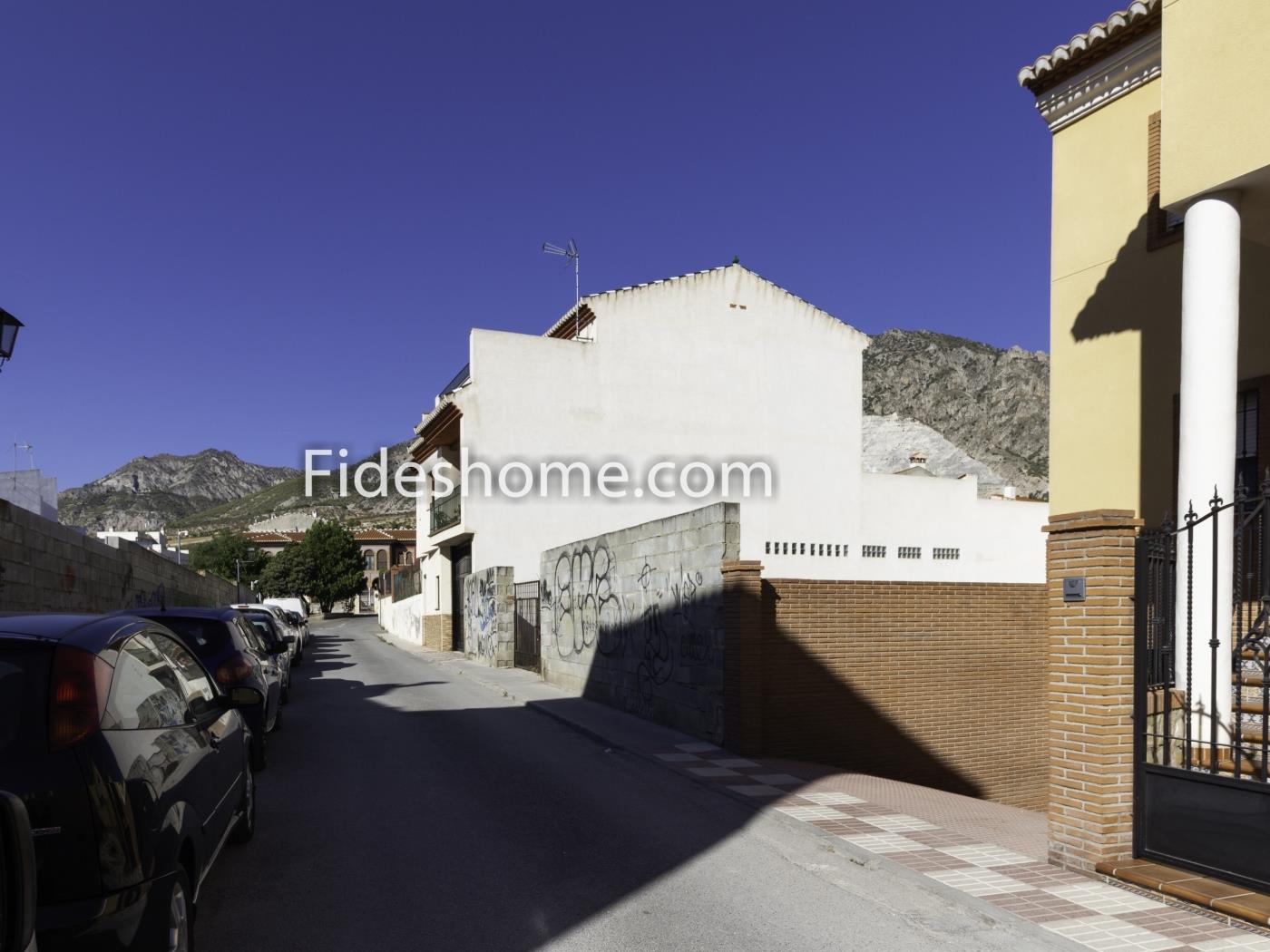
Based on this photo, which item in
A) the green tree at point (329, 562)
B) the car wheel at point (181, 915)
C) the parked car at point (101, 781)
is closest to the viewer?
the parked car at point (101, 781)

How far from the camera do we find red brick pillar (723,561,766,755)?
10859 millimetres

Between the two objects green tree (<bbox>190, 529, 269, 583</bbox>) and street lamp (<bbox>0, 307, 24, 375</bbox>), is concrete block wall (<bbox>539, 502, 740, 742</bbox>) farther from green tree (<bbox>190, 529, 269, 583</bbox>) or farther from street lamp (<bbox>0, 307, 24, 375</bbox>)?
green tree (<bbox>190, 529, 269, 583</bbox>)

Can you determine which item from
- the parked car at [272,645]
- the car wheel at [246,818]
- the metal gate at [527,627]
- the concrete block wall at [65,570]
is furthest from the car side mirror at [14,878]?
the metal gate at [527,627]

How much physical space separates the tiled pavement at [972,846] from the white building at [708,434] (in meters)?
15.7

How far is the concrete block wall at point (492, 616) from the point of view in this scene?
24.2 m

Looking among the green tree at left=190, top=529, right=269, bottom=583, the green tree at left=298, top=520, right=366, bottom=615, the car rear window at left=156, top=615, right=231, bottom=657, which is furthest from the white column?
the green tree at left=190, top=529, right=269, bottom=583

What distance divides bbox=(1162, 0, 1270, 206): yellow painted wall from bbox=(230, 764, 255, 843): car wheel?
8556mm

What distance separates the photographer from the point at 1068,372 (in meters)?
12.6

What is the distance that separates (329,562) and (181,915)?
253 feet

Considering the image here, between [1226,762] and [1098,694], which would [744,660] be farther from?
[1098,694]

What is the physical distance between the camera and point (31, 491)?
78.7 feet

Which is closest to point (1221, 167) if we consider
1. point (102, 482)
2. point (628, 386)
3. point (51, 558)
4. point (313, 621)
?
point (51, 558)

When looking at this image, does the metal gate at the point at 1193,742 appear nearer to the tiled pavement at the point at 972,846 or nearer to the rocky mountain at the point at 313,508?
the tiled pavement at the point at 972,846

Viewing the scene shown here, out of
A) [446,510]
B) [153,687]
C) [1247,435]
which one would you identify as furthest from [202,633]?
[446,510]
